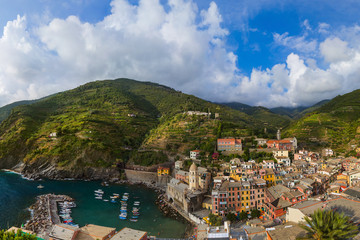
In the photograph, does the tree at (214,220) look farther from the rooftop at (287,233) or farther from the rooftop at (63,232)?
the rooftop at (63,232)

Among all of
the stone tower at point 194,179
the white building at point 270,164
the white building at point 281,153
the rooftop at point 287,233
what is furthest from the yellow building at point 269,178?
the rooftop at point 287,233

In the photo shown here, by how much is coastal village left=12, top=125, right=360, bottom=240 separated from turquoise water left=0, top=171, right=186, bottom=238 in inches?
122

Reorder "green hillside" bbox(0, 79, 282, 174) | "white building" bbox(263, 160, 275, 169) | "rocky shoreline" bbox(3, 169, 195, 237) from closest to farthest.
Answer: "rocky shoreline" bbox(3, 169, 195, 237), "white building" bbox(263, 160, 275, 169), "green hillside" bbox(0, 79, 282, 174)

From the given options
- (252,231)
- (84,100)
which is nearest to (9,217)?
(252,231)

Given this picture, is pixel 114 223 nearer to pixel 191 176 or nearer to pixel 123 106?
pixel 191 176

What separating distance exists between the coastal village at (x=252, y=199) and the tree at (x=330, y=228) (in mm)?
3053

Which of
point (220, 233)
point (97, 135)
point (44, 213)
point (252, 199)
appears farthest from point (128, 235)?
point (97, 135)

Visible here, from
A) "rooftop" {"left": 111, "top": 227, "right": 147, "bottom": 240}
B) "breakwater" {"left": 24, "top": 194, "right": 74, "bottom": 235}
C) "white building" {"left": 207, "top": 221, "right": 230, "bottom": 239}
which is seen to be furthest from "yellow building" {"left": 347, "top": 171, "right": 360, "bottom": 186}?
"breakwater" {"left": 24, "top": 194, "right": 74, "bottom": 235}

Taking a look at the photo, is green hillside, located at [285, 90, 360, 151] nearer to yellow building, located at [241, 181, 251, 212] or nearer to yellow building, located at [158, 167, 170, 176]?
yellow building, located at [241, 181, 251, 212]

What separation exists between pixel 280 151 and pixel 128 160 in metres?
49.8

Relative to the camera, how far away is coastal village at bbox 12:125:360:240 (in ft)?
83.4

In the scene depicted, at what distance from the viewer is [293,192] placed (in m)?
35.3

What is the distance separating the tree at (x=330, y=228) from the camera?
1758 cm

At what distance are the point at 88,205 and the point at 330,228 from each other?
44.4 metres
